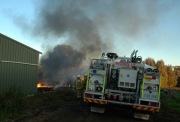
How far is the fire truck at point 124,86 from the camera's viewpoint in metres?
11.5

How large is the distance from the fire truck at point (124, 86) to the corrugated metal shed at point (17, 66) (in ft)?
18.4

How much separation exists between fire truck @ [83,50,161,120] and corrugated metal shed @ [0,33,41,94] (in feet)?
18.4

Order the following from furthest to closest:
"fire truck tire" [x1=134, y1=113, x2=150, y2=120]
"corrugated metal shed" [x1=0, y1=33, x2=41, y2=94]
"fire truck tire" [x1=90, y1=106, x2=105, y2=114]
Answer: "corrugated metal shed" [x1=0, y1=33, x2=41, y2=94], "fire truck tire" [x1=90, y1=106, x2=105, y2=114], "fire truck tire" [x1=134, y1=113, x2=150, y2=120]

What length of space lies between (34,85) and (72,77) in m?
13.2

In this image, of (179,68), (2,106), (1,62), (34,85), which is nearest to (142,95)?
(2,106)

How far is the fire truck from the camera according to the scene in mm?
11516

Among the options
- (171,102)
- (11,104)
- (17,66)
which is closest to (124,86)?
(11,104)

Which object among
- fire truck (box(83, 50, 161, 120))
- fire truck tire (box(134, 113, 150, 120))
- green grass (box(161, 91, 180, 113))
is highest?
fire truck (box(83, 50, 161, 120))

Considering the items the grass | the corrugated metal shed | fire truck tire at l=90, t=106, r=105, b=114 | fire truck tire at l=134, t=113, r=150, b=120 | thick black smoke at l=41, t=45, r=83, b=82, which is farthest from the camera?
thick black smoke at l=41, t=45, r=83, b=82

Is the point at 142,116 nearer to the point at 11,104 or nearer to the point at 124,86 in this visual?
the point at 124,86

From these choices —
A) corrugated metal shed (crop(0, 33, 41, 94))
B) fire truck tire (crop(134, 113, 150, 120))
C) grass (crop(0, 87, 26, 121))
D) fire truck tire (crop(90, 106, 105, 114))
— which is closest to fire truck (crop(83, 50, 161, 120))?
fire truck tire (crop(134, 113, 150, 120))

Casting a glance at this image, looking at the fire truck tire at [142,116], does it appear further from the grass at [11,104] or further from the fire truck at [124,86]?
the grass at [11,104]

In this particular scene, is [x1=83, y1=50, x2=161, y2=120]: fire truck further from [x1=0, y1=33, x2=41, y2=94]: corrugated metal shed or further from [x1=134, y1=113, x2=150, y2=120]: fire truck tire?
[x1=0, y1=33, x2=41, y2=94]: corrugated metal shed

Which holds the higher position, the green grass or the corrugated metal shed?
the corrugated metal shed
